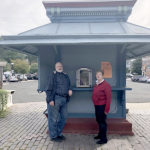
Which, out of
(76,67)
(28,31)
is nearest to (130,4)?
(76,67)

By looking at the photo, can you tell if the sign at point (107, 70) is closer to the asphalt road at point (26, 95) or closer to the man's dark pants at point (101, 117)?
the man's dark pants at point (101, 117)

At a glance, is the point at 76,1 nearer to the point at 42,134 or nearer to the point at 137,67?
the point at 42,134

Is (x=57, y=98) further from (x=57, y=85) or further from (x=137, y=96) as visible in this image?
(x=137, y=96)

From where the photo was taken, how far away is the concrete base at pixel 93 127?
4293 millimetres

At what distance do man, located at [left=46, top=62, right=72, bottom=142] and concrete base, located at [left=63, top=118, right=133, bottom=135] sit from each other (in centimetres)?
48

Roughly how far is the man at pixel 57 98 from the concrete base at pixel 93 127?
1.59ft

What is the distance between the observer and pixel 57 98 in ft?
12.6

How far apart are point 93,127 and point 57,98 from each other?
53.0 inches

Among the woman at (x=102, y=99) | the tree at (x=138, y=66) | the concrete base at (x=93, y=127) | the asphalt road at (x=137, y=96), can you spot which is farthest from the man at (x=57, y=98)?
the tree at (x=138, y=66)

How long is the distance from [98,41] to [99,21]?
165 cm

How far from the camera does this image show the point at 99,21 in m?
4.71

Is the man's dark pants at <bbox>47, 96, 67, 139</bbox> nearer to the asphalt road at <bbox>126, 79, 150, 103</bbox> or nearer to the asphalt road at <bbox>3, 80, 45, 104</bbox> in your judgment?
the asphalt road at <bbox>3, 80, 45, 104</bbox>

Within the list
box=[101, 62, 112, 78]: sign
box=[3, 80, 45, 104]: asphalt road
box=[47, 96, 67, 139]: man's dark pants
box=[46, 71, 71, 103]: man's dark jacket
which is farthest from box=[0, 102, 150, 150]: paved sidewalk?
box=[3, 80, 45, 104]: asphalt road

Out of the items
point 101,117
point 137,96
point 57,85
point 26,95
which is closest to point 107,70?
point 101,117
